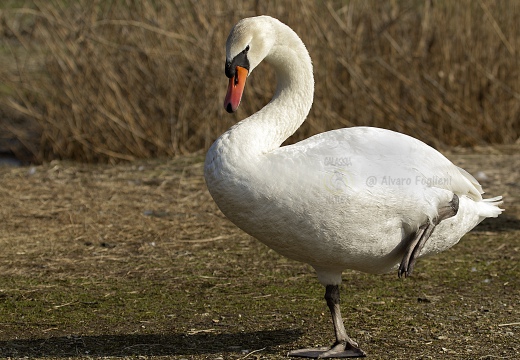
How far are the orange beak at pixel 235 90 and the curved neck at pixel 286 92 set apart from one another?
103 mm

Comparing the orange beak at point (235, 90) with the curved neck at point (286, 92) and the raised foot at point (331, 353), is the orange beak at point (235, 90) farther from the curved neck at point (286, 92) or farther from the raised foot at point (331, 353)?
the raised foot at point (331, 353)

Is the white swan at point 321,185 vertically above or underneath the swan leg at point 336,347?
above

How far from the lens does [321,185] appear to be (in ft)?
11.3

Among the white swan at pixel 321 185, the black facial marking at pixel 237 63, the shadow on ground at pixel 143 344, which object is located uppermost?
the black facial marking at pixel 237 63

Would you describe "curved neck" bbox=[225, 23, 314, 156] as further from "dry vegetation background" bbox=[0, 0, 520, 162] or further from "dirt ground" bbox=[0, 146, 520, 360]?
"dry vegetation background" bbox=[0, 0, 520, 162]

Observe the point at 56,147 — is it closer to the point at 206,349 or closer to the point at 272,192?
the point at 206,349

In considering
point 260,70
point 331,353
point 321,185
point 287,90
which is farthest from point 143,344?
point 260,70

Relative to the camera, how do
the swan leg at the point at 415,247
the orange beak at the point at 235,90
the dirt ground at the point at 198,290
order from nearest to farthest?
the orange beak at the point at 235,90 < the swan leg at the point at 415,247 < the dirt ground at the point at 198,290

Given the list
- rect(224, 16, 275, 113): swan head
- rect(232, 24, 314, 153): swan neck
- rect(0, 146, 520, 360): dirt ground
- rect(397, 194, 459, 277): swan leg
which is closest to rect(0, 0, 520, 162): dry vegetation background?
rect(0, 146, 520, 360): dirt ground

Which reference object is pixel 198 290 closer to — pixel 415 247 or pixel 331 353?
pixel 331 353

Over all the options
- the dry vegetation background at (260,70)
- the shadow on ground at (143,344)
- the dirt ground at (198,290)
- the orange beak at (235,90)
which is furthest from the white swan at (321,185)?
the dry vegetation background at (260,70)

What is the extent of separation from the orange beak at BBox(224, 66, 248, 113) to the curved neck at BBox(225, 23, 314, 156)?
4.1 inches

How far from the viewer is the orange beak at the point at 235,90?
3.60 m

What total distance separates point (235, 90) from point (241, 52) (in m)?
0.17
